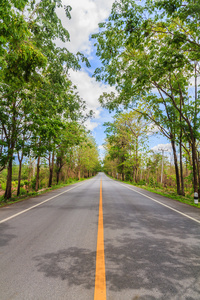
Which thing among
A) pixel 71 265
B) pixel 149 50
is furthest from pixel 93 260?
pixel 149 50

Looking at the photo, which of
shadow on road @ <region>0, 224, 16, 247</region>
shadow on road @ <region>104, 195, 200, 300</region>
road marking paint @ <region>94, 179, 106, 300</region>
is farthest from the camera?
shadow on road @ <region>0, 224, 16, 247</region>

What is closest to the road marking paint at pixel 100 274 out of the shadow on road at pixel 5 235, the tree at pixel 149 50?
the shadow on road at pixel 5 235

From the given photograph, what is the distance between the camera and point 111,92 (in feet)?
44.3

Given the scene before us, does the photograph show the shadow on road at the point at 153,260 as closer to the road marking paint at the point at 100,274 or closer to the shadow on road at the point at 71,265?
the road marking paint at the point at 100,274

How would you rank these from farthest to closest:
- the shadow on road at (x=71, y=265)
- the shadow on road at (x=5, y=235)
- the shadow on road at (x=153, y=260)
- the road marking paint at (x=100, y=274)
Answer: the shadow on road at (x=5, y=235) < the shadow on road at (x=71, y=265) < the shadow on road at (x=153, y=260) < the road marking paint at (x=100, y=274)

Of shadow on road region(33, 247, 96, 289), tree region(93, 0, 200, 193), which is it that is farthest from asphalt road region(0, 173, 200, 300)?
tree region(93, 0, 200, 193)

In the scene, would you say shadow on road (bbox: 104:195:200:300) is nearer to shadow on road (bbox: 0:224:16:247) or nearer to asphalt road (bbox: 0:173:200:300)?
asphalt road (bbox: 0:173:200:300)

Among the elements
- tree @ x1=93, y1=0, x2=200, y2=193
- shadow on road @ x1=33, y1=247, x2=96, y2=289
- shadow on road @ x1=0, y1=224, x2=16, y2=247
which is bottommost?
shadow on road @ x1=0, y1=224, x2=16, y2=247

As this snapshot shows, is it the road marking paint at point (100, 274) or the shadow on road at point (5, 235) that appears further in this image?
the shadow on road at point (5, 235)

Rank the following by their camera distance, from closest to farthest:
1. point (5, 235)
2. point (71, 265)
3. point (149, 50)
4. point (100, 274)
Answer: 1. point (100, 274)
2. point (71, 265)
3. point (5, 235)
4. point (149, 50)

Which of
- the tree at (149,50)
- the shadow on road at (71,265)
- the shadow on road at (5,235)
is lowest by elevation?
the shadow on road at (5,235)

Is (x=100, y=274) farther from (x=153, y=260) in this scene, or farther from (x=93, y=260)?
(x=153, y=260)

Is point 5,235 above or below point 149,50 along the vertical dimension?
below

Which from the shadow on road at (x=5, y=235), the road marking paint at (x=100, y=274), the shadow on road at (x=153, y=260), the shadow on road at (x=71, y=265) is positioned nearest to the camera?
the road marking paint at (x=100, y=274)
